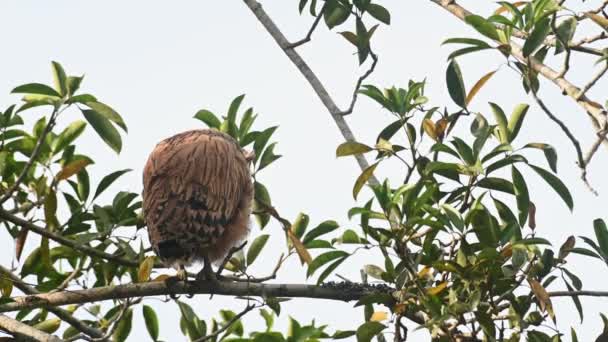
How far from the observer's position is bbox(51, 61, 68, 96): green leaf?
15.2 ft

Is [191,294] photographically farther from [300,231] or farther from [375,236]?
[375,236]

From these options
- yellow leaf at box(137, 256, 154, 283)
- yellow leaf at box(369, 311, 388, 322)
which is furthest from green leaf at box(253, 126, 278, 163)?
yellow leaf at box(369, 311, 388, 322)

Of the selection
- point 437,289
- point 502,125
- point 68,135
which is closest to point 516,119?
point 502,125

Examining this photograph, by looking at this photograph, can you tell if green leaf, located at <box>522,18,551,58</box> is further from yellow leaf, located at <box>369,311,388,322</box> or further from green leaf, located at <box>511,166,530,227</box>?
yellow leaf, located at <box>369,311,388,322</box>

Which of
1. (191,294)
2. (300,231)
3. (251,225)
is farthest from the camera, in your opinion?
(251,225)

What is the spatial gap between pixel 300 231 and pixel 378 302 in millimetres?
687

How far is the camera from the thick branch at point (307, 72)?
4569mm

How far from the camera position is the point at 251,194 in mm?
5398

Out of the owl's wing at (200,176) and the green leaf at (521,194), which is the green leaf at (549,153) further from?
the owl's wing at (200,176)

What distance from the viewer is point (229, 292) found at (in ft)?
15.4

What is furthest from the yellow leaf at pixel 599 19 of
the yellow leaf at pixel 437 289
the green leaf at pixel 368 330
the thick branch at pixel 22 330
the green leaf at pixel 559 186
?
the thick branch at pixel 22 330

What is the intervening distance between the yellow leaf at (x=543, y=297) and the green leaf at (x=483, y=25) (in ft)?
3.46

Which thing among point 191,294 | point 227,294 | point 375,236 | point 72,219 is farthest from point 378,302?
point 72,219

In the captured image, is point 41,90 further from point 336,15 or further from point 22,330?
point 336,15
